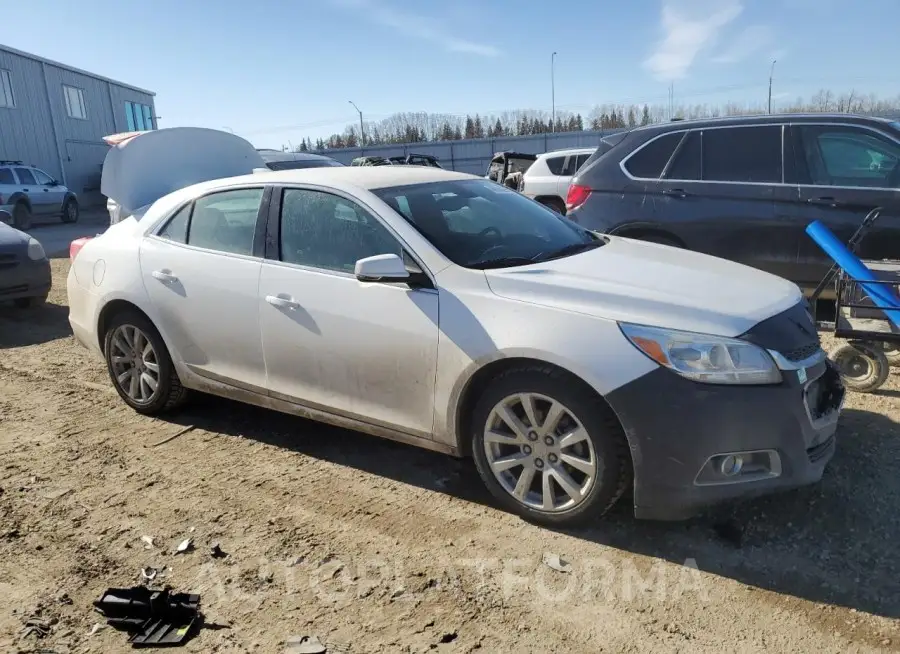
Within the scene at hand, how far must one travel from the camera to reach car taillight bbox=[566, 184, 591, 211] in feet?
21.9

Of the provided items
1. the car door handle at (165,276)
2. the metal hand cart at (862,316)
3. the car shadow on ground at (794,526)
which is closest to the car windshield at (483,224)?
the car shadow on ground at (794,526)

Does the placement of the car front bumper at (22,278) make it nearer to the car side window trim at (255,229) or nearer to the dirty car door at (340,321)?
the car side window trim at (255,229)

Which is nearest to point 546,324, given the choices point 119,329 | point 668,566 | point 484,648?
point 668,566

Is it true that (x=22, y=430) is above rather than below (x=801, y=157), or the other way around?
below

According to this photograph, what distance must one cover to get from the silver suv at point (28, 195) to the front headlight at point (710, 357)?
66.7 feet

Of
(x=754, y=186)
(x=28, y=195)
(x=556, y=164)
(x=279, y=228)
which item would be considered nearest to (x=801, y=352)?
(x=279, y=228)

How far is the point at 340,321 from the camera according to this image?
3627mm

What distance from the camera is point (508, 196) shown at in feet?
14.7

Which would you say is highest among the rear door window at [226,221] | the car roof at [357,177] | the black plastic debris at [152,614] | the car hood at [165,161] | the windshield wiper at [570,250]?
the car hood at [165,161]

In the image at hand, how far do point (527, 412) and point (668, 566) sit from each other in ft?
2.85

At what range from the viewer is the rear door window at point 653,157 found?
21.0 feet

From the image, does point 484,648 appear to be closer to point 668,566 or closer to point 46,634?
point 668,566

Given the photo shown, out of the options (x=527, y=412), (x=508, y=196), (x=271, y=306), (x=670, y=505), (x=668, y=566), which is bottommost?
(x=668, y=566)

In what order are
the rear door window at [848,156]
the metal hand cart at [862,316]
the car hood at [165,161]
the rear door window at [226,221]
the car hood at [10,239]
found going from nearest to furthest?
the rear door window at [226,221] < the metal hand cart at [862,316] < the rear door window at [848,156] < the car hood at [165,161] < the car hood at [10,239]
